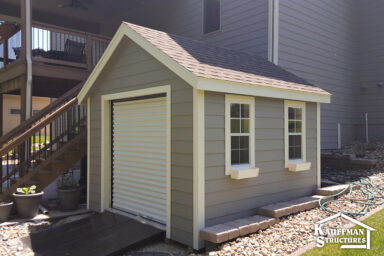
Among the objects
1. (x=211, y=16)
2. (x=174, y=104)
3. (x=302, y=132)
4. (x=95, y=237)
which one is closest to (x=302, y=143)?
(x=302, y=132)

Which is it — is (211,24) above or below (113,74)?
above

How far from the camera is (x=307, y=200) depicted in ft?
18.9

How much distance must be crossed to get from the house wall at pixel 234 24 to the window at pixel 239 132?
3.61m

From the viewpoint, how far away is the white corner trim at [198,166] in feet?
14.0

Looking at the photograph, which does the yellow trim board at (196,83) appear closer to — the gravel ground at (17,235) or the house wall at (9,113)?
the gravel ground at (17,235)

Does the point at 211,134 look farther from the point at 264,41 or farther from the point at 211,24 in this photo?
the point at 211,24

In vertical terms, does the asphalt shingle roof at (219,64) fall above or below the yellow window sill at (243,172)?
above

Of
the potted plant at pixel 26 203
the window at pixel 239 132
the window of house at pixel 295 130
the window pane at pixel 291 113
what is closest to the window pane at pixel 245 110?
the window at pixel 239 132

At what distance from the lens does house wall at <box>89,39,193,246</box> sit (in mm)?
4418

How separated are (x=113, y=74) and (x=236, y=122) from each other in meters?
2.49

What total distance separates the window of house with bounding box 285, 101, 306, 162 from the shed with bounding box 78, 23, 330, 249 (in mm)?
18

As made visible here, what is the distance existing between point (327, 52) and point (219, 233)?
781cm

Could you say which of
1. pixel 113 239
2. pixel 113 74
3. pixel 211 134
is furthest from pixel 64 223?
pixel 211 134

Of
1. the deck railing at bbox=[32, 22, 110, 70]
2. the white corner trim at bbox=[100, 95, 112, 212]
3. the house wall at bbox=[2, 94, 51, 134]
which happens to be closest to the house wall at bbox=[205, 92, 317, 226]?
the white corner trim at bbox=[100, 95, 112, 212]
